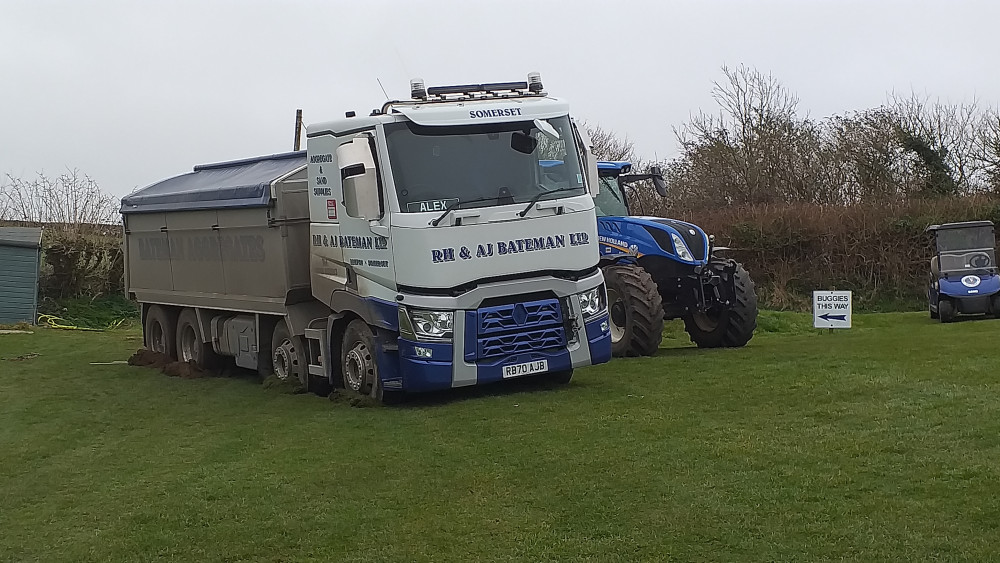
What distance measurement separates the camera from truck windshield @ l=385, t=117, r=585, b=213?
11.1m

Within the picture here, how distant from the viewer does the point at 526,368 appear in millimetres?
11477

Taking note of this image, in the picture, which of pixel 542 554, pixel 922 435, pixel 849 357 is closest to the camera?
pixel 542 554

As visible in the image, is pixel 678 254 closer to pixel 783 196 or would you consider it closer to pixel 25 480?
pixel 25 480

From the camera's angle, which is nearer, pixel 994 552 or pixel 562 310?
pixel 994 552

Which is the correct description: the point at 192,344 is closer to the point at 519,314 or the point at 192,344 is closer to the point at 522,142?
the point at 519,314

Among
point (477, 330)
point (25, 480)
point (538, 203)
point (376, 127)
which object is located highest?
point (376, 127)

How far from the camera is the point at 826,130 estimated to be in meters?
37.5

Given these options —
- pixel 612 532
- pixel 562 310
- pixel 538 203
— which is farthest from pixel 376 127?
pixel 612 532

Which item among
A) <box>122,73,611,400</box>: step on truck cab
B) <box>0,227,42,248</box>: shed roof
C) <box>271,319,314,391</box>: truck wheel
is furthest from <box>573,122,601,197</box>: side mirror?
<box>0,227,42,248</box>: shed roof

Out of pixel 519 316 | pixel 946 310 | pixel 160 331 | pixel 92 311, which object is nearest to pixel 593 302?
pixel 519 316

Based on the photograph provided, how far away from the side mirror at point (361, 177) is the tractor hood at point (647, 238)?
16.3ft

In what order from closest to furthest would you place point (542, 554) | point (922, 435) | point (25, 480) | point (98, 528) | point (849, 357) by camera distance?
1. point (542, 554)
2. point (98, 528)
3. point (922, 435)
4. point (25, 480)
5. point (849, 357)

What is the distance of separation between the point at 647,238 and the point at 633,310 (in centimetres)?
142

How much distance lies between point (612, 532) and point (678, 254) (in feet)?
31.0
